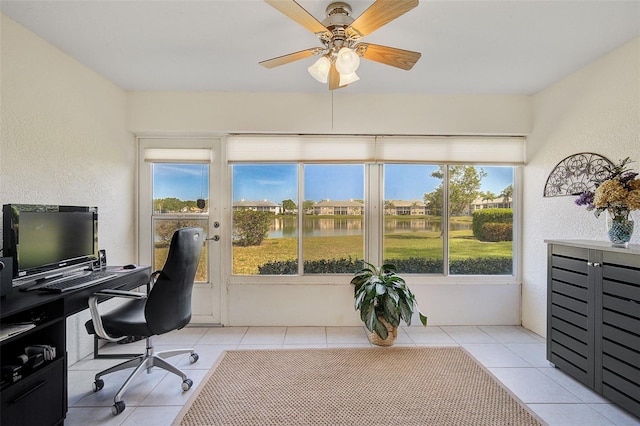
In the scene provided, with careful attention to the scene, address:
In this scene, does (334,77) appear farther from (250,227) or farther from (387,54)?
(250,227)

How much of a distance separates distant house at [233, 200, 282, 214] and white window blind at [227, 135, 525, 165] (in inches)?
18.5

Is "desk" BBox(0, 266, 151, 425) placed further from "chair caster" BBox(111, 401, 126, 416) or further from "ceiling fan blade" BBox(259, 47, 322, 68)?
"ceiling fan blade" BBox(259, 47, 322, 68)

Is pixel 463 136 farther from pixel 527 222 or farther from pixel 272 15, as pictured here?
pixel 272 15

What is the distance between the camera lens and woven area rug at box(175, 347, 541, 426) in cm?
182

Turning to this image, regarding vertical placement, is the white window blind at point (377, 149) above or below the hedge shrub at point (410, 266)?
above

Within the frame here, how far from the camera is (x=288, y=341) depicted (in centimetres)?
288

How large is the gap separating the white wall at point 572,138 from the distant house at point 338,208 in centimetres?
185

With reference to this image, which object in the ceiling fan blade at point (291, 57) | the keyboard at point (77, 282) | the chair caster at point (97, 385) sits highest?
the ceiling fan blade at point (291, 57)

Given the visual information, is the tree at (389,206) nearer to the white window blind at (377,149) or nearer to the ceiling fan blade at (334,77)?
the white window blind at (377,149)

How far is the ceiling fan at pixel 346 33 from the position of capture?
55.9 inches

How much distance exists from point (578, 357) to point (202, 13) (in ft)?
11.7

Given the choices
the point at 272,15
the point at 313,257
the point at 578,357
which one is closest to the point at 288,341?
the point at 313,257

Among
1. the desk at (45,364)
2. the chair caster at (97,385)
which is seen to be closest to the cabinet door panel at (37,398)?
the desk at (45,364)

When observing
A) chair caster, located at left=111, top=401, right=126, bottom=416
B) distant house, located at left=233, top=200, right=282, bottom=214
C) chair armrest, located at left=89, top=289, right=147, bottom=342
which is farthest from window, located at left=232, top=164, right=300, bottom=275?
chair caster, located at left=111, top=401, right=126, bottom=416
